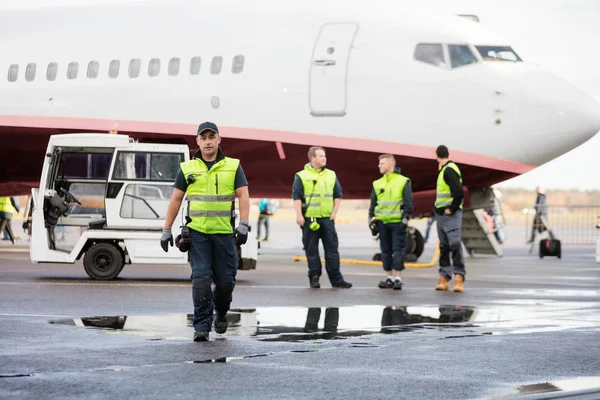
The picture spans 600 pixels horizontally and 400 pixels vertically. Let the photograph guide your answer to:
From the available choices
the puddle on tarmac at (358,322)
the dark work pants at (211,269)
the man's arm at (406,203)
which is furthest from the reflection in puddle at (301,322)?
the man's arm at (406,203)

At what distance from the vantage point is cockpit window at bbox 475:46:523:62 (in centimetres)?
1961

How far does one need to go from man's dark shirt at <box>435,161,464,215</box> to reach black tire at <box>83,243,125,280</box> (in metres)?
4.37

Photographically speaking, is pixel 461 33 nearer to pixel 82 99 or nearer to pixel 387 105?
pixel 387 105

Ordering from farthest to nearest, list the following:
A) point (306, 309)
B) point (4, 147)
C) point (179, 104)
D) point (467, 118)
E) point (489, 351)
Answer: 1. point (4, 147)
2. point (179, 104)
3. point (467, 118)
4. point (306, 309)
5. point (489, 351)

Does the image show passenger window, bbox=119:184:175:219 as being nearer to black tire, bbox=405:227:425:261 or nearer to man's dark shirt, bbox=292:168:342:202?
man's dark shirt, bbox=292:168:342:202

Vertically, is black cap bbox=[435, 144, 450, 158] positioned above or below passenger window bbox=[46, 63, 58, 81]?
below

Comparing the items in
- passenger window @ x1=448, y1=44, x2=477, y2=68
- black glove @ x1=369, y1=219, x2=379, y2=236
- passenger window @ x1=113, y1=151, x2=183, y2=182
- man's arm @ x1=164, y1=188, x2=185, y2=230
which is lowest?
man's arm @ x1=164, y1=188, x2=185, y2=230

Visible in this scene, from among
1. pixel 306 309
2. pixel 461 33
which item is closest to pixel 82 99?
pixel 461 33

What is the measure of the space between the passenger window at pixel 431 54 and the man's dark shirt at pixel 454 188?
4611 mm

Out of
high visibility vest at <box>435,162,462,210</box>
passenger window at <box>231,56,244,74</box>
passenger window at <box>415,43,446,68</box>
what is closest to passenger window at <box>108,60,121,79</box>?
passenger window at <box>231,56,244,74</box>

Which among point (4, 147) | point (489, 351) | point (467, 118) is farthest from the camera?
point (4, 147)

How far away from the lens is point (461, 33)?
20.0 metres

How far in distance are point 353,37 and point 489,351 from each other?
11951 millimetres

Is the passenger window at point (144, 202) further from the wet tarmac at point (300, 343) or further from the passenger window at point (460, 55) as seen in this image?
the passenger window at point (460, 55)
